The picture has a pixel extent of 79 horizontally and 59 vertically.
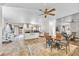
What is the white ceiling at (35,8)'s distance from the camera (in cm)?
235

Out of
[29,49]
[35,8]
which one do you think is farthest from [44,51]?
[35,8]

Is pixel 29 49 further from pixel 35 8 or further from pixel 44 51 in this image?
pixel 35 8

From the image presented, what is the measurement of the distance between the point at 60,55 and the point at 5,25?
3.53 feet

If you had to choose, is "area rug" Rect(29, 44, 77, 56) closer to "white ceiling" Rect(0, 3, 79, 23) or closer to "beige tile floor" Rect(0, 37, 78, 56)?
"beige tile floor" Rect(0, 37, 78, 56)

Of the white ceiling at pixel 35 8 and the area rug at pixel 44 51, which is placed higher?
the white ceiling at pixel 35 8

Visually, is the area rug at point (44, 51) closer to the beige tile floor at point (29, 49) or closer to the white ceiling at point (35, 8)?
the beige tile floor at point (29, 49)

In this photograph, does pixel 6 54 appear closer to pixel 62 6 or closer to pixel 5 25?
pixel 5 25

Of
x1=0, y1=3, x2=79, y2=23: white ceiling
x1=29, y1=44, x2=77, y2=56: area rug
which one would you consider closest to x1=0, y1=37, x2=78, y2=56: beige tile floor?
x1=29, y1=44, x2=77, y2=56: area rug

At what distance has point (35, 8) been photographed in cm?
237

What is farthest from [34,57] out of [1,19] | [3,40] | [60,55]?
[1,19]

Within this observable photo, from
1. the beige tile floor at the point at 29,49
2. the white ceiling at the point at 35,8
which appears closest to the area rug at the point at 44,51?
the beige tile floor at the point at 29,49

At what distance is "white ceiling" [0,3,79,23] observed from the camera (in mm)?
2352

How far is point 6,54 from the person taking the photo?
2410 mm

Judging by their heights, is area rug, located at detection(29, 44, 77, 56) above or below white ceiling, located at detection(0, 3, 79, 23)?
below
